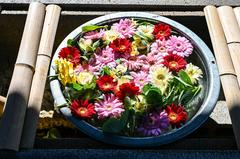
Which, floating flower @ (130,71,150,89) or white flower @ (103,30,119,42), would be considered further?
white flower @ (103,30,119,42)

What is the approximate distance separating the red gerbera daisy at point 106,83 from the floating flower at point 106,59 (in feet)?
0.41

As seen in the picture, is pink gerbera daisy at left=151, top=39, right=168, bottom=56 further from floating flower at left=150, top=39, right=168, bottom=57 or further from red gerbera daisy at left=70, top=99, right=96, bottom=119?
red gerbera daisy at left=70, top=99, right=96, bottom=119

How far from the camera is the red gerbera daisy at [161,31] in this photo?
7.24 feet

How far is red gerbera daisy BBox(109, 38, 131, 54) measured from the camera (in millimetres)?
2129

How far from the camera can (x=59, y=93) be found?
6.31 ft

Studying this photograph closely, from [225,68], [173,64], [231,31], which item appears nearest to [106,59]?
[173,64]

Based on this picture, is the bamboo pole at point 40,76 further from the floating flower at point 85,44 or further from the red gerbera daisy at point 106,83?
the red gerbera daisy at point 106,83

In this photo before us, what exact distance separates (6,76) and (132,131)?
51.3 inches

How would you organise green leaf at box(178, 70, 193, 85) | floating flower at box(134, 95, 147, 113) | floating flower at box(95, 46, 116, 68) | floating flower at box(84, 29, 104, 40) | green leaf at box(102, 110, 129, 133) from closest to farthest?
green leaf at box(102, 110, 129, 133)
floating flower at box(134, 95, 147, 113)
green leaf at box(178, 70, 193, 85)
floating flower at box(95, 46, 116, 68)
floating flower at box(84, 29, 104, 40)

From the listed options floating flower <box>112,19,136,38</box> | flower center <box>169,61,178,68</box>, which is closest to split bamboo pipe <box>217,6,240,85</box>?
flower center <box>169,61,178,68</box>

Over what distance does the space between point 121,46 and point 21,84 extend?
0.56 m

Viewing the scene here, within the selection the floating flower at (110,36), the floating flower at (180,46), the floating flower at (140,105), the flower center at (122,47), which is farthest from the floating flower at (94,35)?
the floating flower at (140,105)

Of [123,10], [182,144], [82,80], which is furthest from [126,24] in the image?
[182,144]

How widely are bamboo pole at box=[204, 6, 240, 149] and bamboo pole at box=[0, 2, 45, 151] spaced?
98 centimetres
